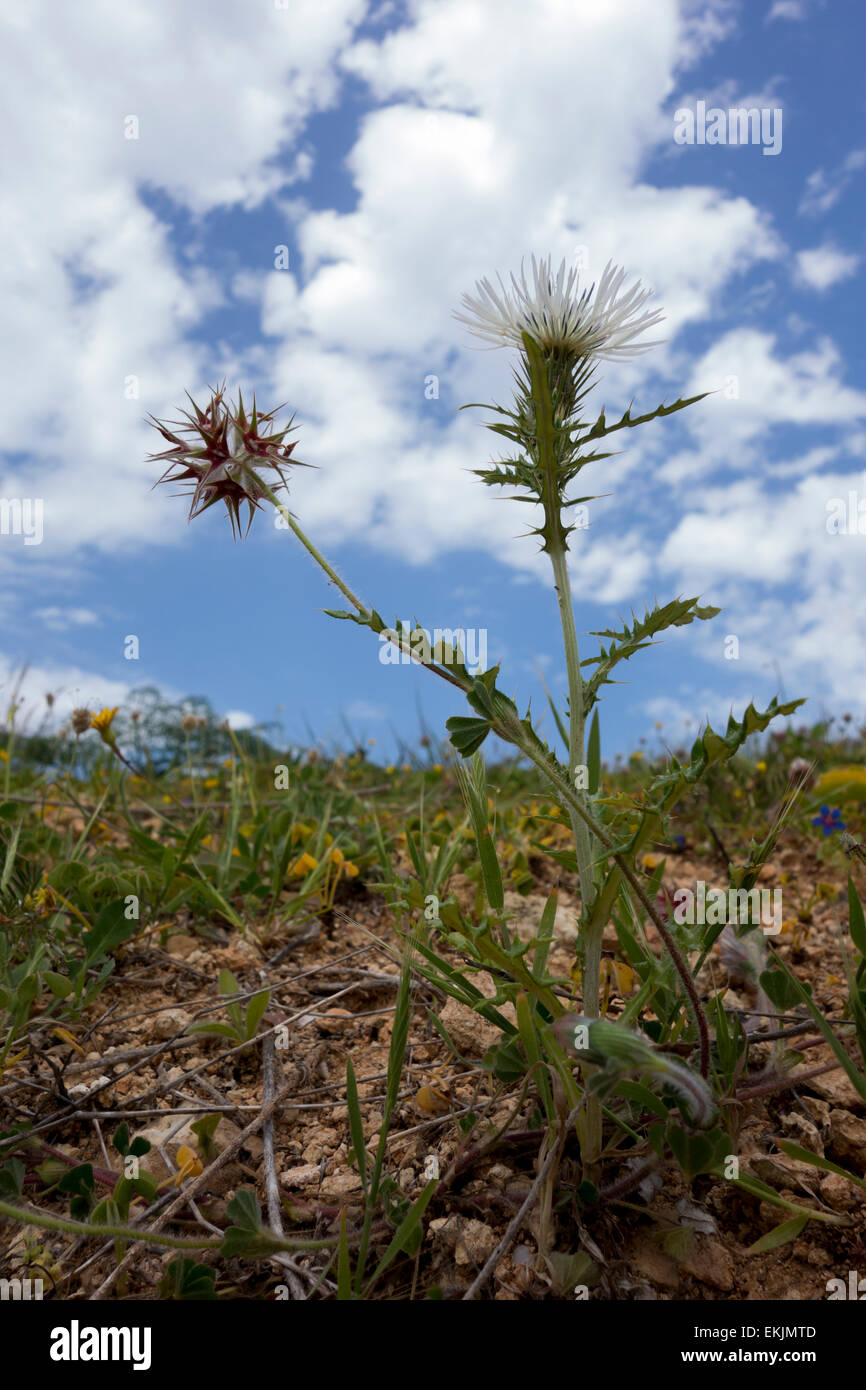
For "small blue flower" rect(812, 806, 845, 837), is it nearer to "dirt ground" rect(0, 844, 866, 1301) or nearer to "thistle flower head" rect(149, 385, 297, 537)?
"dirt ground" rect(0, 844, 866, 1301)

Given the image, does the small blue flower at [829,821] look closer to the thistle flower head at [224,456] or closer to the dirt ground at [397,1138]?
the dirt ground at [397,1138]

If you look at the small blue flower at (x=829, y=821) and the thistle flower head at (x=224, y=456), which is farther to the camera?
the small blue flower at (x=829, y=821)

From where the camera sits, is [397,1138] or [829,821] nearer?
[397,1138]

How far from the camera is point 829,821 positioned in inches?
146

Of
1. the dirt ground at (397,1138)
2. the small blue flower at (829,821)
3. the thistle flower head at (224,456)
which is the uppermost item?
the thistle flower head at (224,456)

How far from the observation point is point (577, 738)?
1721 mm

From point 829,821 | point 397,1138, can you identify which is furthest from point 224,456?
point 829,821

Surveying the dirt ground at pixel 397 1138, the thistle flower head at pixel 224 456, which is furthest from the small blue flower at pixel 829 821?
the thistle flower head at pixel 224 456

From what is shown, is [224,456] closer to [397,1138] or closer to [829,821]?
[397,1138]

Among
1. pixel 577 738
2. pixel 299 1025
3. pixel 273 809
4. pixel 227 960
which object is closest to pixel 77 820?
pixel 273 809

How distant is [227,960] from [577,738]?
1608 mm

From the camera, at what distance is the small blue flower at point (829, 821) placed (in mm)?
3705

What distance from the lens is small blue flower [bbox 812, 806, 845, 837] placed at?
371 centimetres
